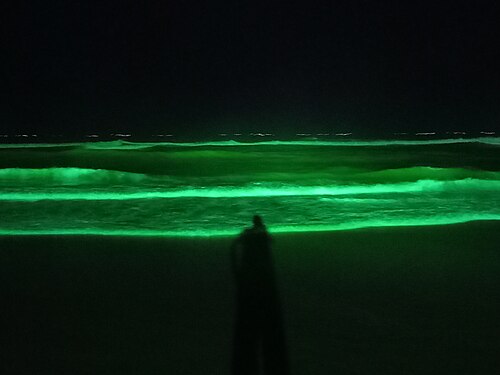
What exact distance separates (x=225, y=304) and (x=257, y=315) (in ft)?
5.18

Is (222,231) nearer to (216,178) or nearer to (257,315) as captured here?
(257,315)

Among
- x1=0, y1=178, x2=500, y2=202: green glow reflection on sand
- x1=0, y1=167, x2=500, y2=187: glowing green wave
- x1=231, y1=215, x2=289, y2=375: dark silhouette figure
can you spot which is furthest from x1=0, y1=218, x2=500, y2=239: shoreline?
x1=0, y1=167, x2=500, y2=187: glowing green wave

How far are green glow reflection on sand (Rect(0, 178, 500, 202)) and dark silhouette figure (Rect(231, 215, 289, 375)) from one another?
912cm

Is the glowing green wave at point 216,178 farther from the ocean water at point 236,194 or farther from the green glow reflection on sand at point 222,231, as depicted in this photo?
the green glow reflection on sand at point 222,231

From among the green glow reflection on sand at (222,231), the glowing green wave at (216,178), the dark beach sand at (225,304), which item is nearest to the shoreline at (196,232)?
the green glow reflection on sand at (222,231)

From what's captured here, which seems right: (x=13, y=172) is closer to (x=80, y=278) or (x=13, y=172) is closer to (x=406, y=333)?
(x=80, y=278)

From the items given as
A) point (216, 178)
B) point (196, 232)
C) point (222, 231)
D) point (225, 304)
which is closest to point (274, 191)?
point (216, 178)

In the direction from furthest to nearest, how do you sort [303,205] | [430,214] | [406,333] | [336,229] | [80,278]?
[303,205] → [430,214] → [336,229] → [80,278] → [406,333]

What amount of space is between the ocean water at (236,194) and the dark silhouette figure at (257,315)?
465cm

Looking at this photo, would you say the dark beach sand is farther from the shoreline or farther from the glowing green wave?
the glowing green wave

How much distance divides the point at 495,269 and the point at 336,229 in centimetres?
270

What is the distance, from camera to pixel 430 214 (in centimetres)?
1020

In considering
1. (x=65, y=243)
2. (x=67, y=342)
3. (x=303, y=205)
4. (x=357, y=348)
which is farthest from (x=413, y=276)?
(x=303, y=205)

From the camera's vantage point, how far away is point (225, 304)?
5.18m
